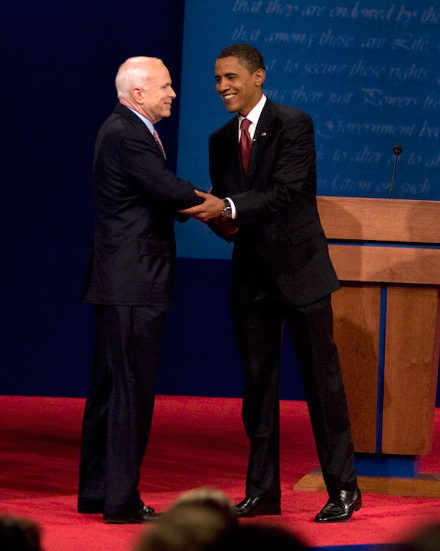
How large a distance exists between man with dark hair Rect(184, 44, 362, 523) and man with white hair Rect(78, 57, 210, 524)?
0.60 feet

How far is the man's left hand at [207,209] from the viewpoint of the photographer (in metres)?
2.84

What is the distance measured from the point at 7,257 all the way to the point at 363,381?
8.49 ft

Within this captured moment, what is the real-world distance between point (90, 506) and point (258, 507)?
54cm

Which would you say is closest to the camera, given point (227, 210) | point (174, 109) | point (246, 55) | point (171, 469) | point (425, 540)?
point (425, 540)

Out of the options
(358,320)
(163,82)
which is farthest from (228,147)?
(358,320)

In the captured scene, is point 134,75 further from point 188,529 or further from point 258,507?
point 188,529

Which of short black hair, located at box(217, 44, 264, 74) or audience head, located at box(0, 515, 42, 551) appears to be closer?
audience head, located at box(0, 515, 42, 551)

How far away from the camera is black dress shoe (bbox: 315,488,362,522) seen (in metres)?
2.89

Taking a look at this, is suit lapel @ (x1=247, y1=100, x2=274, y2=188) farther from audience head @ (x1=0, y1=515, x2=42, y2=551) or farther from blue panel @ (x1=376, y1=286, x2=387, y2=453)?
audience head @ (x1=0, y1=515, x2=42, y2=551)

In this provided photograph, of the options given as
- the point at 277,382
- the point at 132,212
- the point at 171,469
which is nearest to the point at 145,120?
the point at 132,212

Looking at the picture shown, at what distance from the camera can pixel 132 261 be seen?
9.25 ft

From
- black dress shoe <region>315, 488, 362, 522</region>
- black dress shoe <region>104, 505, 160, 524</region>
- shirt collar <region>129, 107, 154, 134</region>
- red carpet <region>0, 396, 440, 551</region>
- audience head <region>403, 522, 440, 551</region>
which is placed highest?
shirt collar <region>129, 107, 154, 134</region>

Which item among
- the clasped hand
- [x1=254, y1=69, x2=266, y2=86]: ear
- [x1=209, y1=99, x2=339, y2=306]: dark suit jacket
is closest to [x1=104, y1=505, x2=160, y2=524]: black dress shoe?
[x1=209, y1=99, x2=339, y2=306]: dark suit jacket

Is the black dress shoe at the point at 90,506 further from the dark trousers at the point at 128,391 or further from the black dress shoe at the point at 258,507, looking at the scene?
the black dress shoe at the point at 258,507
